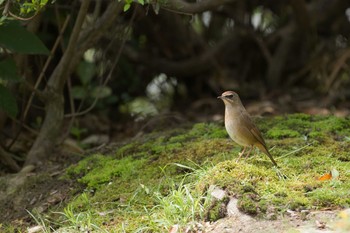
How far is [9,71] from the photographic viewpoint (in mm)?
5738

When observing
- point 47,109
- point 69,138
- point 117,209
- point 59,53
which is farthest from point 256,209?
point 59,53

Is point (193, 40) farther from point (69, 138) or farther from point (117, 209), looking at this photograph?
point (117, 209)

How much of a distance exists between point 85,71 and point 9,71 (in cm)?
224

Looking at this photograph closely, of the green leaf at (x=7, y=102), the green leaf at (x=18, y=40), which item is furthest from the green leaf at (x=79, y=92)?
the green leaf at (x=18, y=40)

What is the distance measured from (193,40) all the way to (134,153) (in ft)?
12.1

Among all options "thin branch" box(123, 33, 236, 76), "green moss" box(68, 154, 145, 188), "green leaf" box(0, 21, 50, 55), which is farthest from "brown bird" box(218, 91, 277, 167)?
"thin branch" box(123, 33, 236, 76)

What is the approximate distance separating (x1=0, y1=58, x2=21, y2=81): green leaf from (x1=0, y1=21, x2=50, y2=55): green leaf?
0.30 m

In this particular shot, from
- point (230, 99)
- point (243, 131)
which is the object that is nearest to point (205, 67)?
point (230, 99)

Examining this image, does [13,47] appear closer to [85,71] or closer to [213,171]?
[213,171]

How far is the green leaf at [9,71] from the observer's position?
5703mm

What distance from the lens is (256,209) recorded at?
426cm

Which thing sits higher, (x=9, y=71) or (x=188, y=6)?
(x=188, y=6)

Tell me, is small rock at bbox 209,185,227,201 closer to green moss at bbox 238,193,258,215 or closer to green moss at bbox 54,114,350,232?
green moss at bbox 54,114,350,232

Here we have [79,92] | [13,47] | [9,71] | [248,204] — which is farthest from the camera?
[79,92]
